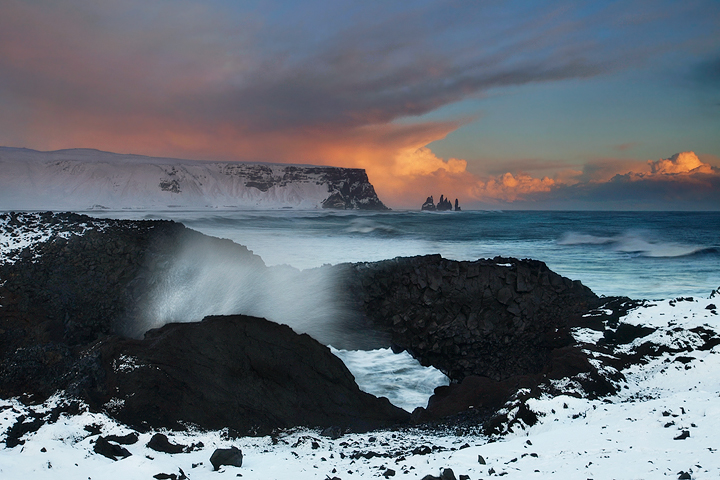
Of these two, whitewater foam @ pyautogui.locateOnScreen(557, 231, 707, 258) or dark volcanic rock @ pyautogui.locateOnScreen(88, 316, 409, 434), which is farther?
whitewater foam @ pyautogui.locateOnScreen(557, 231, 707, 258)

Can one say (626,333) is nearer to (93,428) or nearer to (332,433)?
(332,433)

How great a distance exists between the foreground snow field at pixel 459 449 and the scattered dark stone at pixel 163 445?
0.26 ft

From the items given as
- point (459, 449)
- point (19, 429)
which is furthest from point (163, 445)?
point (459, 449)

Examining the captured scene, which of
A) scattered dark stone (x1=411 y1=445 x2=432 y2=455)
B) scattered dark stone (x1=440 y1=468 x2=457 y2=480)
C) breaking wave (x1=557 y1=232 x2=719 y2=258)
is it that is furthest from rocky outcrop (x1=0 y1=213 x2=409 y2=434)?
breaking wave (x1=557 y1=232 x2=719 y2=258)

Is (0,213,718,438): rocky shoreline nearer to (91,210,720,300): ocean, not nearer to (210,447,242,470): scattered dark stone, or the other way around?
(210,447,242,470): scattered dark stone

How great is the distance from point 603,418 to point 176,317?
10120 millimetres

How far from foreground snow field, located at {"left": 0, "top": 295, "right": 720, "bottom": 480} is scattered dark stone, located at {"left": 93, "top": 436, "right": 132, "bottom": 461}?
0.07 metres

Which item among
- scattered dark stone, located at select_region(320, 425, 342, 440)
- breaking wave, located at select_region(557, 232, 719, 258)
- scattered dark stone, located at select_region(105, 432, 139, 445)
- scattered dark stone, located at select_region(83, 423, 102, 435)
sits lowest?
scattered dark stone, located at select_region(320, 425, 342, 440)

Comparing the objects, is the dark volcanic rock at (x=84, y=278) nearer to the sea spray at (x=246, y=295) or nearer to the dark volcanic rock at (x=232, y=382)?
the sea spray at (x=246, y=295)

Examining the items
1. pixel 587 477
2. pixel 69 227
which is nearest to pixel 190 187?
pixel 69 227

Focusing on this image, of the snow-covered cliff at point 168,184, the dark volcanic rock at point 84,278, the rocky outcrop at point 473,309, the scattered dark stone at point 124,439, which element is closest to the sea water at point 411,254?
the rocky outcrop at point 473,309

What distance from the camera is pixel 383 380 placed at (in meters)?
9.60

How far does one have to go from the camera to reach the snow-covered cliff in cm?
7344

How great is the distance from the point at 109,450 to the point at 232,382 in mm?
2507
